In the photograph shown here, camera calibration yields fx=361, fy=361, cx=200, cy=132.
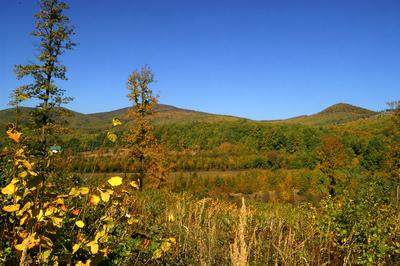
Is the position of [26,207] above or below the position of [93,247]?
above

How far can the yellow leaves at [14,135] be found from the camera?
203 centimetres

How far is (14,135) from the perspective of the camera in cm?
205

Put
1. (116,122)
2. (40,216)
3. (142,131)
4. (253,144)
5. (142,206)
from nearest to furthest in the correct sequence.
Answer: (40,216), (116,122), (142,206), (142,131), (253,144)

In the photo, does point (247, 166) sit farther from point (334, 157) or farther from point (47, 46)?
point (47, 46)

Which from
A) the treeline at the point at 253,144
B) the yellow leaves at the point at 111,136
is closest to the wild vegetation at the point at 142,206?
the yellow leaves at the point at 111,136

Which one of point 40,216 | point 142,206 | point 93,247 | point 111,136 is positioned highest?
point 111,136

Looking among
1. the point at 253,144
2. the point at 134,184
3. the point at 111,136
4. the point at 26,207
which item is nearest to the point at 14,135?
the point at 26,207

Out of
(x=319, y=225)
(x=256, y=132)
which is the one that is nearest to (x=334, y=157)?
(x=319, y=225)

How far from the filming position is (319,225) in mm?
5895

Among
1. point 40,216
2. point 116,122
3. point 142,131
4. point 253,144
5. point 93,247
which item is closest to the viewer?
point 40,216

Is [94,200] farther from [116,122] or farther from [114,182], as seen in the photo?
[116,122]

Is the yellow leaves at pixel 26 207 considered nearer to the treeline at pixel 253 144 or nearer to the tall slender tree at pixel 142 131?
the tall slender tree at pixel 142 131

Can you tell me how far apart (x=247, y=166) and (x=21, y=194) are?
3938 inches

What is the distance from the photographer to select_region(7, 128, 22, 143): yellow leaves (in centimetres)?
203
